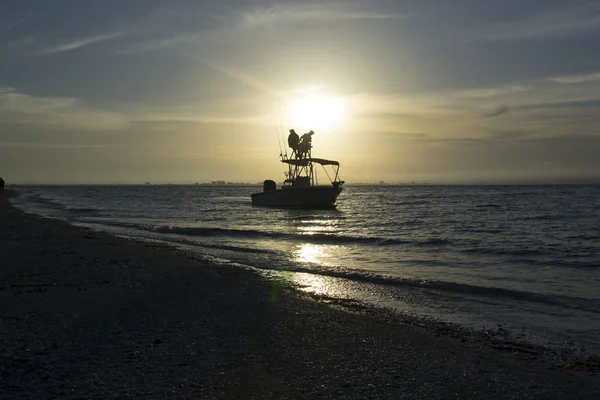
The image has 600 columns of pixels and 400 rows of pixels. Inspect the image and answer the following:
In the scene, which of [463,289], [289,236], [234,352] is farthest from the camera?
[289,236]

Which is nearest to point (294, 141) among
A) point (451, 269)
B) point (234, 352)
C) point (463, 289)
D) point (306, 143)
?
point (306, 143)

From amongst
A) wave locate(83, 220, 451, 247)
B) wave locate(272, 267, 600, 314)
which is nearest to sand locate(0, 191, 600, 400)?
wave locate(272, 267, 600, 314)

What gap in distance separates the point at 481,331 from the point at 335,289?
435 centimetres

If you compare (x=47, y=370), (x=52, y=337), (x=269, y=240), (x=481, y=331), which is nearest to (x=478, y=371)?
(x=481, y=331)

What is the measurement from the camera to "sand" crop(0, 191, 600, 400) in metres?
5.36

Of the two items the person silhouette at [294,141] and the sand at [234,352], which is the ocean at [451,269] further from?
the person silhouette at [294,141]

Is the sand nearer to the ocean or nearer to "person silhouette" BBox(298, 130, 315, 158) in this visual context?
the ocean

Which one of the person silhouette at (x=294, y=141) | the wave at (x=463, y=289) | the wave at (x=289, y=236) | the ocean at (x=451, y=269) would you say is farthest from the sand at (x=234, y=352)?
the person silhouette at (x=294, y=141)

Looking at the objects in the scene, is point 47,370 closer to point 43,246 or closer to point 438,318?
point 438,318

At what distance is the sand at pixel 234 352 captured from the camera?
5355 mm

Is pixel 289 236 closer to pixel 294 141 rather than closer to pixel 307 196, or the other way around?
pixel 307 196

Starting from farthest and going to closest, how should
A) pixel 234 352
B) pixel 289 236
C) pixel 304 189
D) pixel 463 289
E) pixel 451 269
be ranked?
pixel 304 189 → pixel 289 236 → pixel 451 269 → pixel 463 289 → pixel 234 352

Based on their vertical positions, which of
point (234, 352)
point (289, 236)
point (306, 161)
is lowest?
point (289, 236)

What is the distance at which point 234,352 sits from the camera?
21.4 ft
